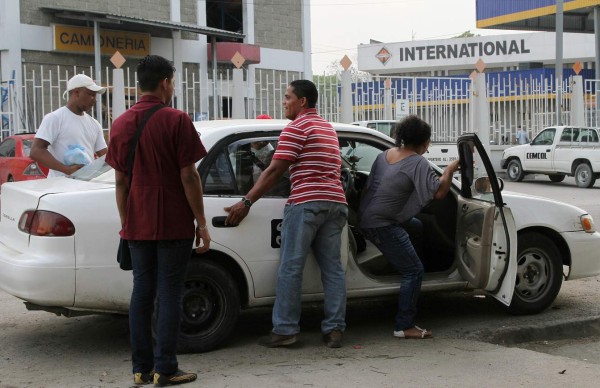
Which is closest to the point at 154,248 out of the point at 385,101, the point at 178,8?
the point at 385,101

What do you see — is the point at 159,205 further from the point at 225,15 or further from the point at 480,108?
the point at 225,15

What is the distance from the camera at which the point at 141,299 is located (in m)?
4.70

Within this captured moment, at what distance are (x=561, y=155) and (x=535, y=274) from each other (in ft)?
55.5

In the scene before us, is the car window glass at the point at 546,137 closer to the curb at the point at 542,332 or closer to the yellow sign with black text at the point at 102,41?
the yellow sign with black text at the point at 102,41

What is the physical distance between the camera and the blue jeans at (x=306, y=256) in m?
5.63

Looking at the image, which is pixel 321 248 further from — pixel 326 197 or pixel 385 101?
pixel 385 101

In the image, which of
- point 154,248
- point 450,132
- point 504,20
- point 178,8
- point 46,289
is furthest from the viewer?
point 504,20

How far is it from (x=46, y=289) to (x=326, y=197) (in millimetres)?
1868

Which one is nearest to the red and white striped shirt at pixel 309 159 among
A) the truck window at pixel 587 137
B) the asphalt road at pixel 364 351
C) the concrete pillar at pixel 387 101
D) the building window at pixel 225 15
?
the asphalt road at pixel 364 351

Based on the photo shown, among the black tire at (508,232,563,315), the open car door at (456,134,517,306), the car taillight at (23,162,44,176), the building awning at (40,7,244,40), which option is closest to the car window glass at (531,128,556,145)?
the building awning at (40,7,244,40)

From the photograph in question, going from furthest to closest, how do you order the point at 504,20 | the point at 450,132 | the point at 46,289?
the point at 504,20
the point at 450,132
the point at 46,289

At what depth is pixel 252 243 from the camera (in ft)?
18.8

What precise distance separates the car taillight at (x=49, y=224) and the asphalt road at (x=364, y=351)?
85cm

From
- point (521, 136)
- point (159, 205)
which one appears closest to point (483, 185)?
point (159, 205)
